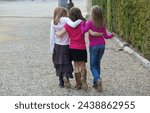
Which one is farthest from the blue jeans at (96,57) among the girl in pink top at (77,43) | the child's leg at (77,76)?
the child's leg at (77,76)

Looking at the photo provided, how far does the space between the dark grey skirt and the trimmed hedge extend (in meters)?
2.96

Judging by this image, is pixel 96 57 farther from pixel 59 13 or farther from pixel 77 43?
pixel 59 13

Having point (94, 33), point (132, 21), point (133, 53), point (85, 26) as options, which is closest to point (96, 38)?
point (94, 33)

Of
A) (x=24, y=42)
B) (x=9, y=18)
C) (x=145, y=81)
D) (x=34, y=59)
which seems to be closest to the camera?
(x=145, y=81)

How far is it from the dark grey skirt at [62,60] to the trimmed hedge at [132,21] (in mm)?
2964

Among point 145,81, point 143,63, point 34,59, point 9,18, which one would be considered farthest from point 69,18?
point 9,18

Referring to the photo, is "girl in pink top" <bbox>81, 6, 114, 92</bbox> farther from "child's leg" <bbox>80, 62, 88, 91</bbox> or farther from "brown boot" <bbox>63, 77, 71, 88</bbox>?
"brown boot" <bbox>63, 77, 71, 88</bbox>

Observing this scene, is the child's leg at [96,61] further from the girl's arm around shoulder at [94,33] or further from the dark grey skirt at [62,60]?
the dark grey skirt at [62,60]

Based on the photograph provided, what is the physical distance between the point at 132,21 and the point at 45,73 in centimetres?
406

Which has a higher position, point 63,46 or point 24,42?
point 63,46

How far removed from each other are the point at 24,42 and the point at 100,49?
802cm

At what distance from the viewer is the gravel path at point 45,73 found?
8789 millimetres

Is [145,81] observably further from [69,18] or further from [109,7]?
[109,7]

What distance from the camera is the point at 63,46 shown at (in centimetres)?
880
